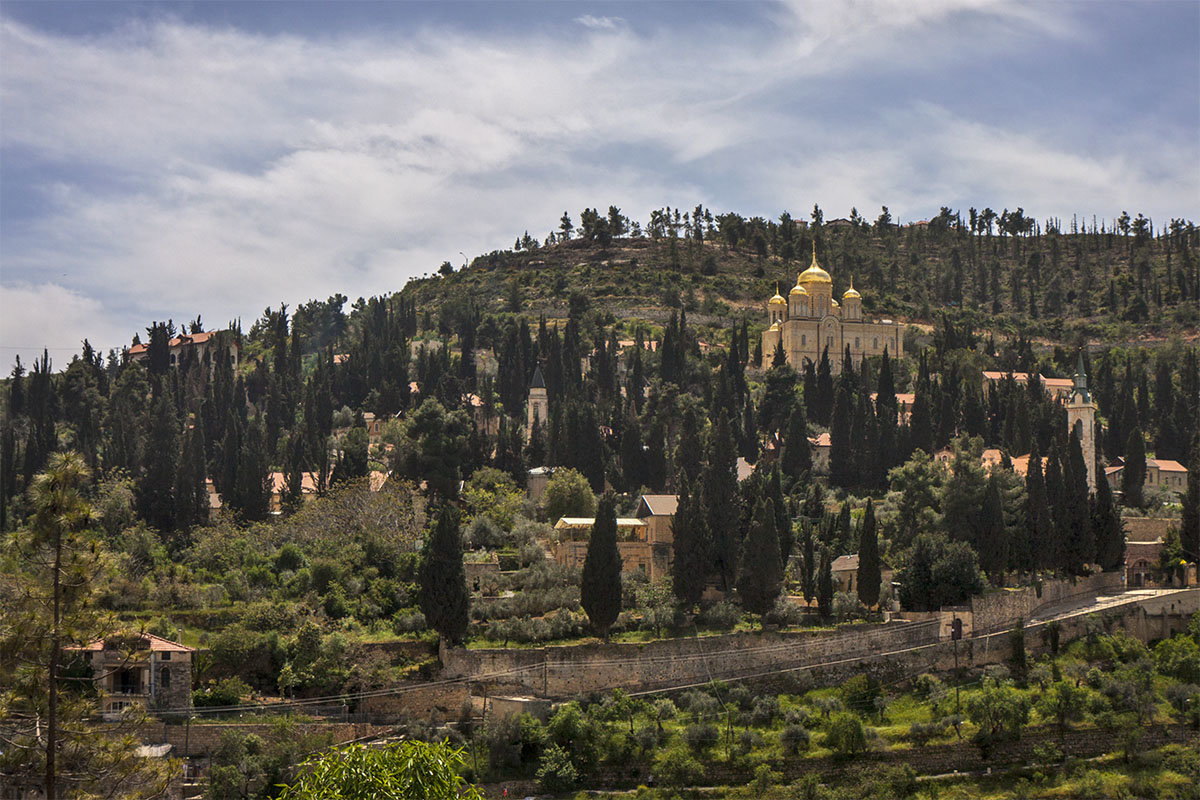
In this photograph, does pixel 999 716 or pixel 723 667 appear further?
pixel 723 667

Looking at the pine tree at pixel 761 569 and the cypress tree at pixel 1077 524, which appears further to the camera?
the cypress tree at pixel 1077 524

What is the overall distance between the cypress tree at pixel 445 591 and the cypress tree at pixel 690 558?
7121mm

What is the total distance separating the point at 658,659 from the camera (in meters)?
38.5

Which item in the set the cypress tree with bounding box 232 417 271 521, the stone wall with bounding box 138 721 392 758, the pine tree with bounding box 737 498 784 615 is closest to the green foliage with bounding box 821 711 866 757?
the pine tree with bounding box 737 498 784 615

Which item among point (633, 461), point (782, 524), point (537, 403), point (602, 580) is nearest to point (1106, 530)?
point (782, 524)

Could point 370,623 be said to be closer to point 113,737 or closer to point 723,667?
point 723,667

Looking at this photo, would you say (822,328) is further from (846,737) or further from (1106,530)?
(846,737)

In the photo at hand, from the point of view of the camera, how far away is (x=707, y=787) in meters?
34.5

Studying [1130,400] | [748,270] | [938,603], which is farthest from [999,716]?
[748,270]

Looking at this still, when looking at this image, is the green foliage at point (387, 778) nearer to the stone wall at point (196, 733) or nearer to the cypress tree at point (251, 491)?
the stone wall at point (196, 733)

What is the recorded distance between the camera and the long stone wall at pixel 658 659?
124 feet

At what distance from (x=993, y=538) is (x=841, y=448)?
15.2 meters

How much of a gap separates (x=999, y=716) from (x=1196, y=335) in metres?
69.2

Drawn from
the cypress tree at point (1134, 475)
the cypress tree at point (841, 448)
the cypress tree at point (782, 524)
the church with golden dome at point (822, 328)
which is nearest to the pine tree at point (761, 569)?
the cypress tree at point (782, 524)
